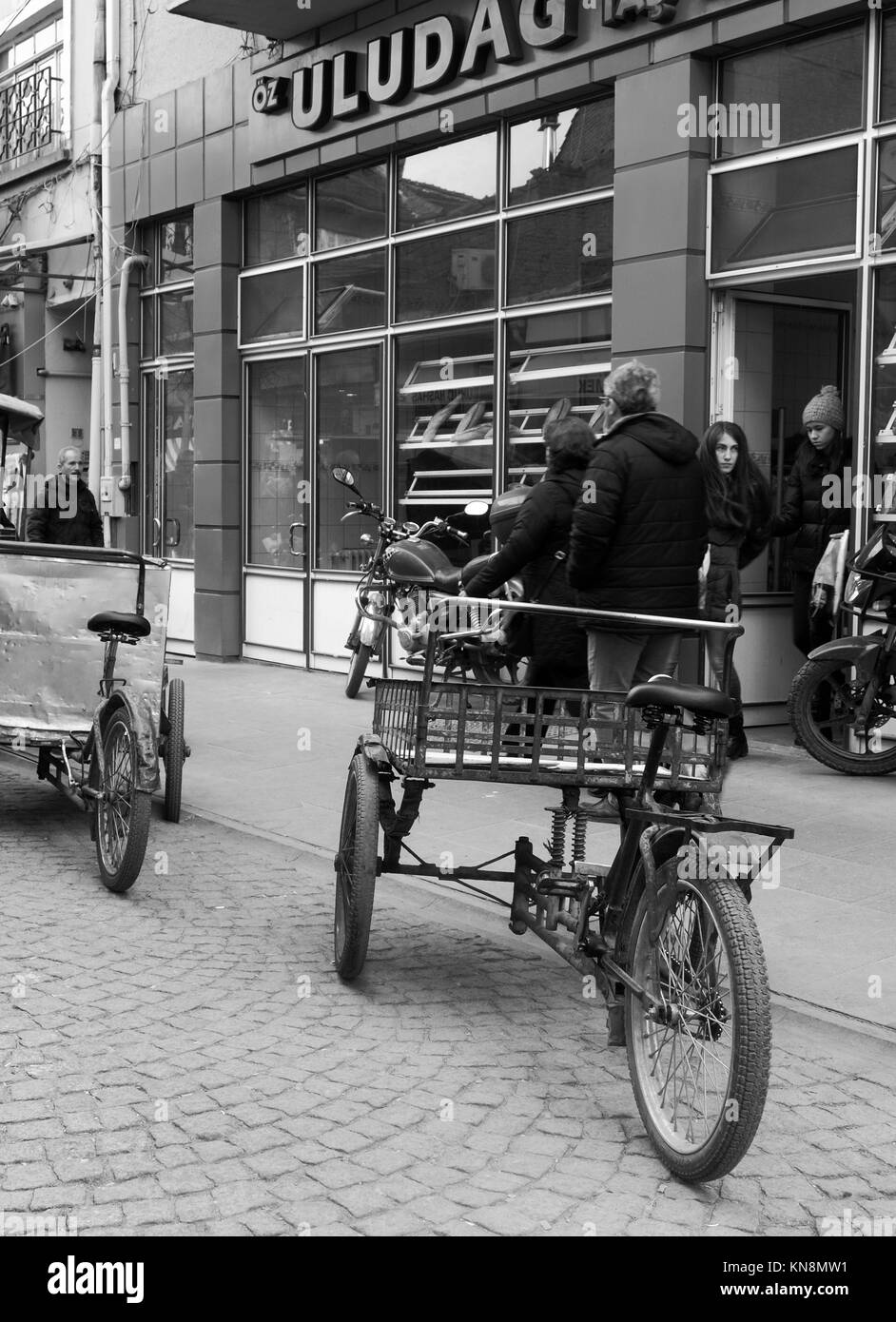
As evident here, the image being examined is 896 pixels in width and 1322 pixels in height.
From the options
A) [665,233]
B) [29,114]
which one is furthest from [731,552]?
[29,114]

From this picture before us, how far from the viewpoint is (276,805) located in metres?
8.32

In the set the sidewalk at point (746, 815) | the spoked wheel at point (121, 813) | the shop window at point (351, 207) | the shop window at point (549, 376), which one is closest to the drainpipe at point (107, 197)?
the shop window at point (351, 207)

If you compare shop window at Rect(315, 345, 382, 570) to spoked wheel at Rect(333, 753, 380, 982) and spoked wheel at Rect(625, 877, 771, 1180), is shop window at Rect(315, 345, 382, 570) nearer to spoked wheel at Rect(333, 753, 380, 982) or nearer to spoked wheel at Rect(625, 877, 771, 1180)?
spoked wheel at Rect(333, 753, 380, 982)

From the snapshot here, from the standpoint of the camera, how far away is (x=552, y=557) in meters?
7.45

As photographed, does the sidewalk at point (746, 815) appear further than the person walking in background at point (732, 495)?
No

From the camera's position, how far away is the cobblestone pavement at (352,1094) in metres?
3.53

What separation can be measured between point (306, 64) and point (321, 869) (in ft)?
28.0

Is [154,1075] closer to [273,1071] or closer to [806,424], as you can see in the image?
[273,1071]

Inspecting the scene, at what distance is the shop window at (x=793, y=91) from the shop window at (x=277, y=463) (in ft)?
17.9

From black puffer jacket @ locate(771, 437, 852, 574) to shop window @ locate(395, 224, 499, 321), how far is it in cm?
301

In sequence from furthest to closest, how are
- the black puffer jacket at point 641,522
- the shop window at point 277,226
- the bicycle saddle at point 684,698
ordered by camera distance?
the shop window at point 277,226 → the black puffer jacket at point 641,522 → the bicycle saddle at point 684,698

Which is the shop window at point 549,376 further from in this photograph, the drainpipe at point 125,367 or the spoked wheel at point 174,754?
the drainpipe at point 125,367

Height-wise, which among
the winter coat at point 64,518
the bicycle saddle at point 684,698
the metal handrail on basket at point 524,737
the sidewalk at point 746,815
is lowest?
the sidewalk at point 746,815
